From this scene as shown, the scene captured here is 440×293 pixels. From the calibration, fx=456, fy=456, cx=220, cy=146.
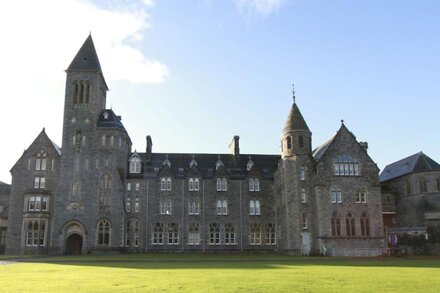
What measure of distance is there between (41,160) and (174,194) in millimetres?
18507

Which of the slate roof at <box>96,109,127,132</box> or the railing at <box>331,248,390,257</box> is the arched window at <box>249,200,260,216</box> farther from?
the slate roof at <box>96,109,127,132</box>

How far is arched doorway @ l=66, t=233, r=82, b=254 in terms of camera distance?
60369 millimetres

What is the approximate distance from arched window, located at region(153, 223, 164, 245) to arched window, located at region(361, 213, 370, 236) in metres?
26.3

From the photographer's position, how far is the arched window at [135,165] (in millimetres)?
64062

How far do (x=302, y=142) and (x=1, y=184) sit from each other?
53670 mm

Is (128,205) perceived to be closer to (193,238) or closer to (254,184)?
(193,238)

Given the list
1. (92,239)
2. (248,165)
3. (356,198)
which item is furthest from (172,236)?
(356,198)

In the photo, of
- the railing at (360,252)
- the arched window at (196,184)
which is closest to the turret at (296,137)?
the railing at (360,252)

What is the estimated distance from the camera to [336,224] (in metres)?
54.2

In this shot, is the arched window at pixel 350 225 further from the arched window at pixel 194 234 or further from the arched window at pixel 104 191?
the arched window at pixel 104 191

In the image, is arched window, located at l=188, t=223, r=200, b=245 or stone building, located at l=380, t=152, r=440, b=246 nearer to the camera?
stone building, located at l=380, t=152, r=440, b=246

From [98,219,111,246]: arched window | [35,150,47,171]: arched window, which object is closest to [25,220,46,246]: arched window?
[98,219,111,246]: arched window

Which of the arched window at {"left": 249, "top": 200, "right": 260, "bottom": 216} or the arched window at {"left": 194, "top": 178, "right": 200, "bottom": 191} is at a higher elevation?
the arched window at {"left": 194, "top": 178, "right": 200, "bottom": 191}

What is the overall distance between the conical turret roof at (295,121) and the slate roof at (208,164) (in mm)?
9736
